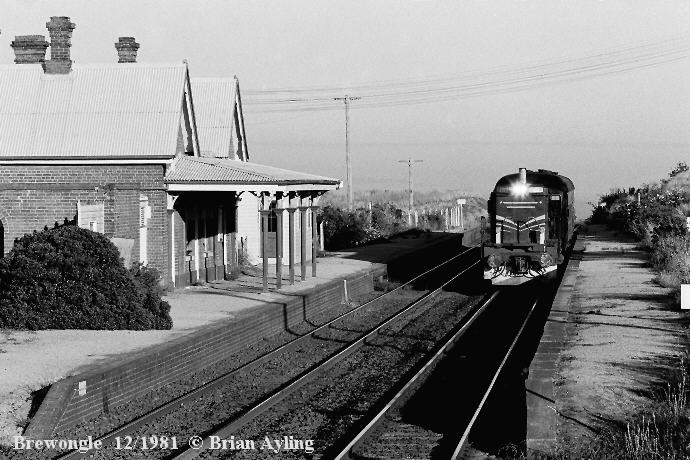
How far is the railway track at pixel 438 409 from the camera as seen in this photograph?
36.4ft

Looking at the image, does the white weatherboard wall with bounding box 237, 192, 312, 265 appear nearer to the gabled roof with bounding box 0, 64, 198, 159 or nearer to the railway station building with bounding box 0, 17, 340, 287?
the railway station building with bounding box 0, 17, 340, 287

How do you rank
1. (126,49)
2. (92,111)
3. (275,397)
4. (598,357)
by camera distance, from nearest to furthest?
(275,397) < (598,357) < (92,111) < (126,49)

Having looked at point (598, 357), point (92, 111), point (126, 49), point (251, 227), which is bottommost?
point (598, 357)

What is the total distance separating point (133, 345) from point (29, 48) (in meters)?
14.2

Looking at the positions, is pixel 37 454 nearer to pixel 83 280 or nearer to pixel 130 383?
pixel 130 383

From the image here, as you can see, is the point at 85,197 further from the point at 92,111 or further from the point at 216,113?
the point at 216,113

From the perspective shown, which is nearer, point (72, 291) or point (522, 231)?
point (72, 291)

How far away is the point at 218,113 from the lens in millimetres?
32031

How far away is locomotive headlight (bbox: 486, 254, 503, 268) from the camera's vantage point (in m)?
26.6

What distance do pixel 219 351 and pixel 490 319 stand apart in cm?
833

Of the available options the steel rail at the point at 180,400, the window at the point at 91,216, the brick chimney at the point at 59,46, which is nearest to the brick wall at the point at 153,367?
the steel rail at the point at 180,400

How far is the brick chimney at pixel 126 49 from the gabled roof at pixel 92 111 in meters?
3.33

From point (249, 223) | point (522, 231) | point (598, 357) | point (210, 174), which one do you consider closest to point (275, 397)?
point (598, 357)

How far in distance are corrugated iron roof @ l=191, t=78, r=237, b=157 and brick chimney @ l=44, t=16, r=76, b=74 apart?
5.77 m
